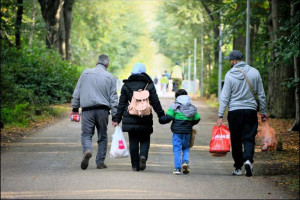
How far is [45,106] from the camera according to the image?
23938mm

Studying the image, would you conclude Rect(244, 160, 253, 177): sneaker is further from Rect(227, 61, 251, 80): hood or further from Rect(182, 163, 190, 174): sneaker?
Result: Rect(227, 61, 251, 80): hood

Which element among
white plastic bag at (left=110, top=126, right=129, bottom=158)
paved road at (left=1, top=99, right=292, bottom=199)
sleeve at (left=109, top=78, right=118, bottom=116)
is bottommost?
paved road at (left=1, top=99, right=292, bottom=199)

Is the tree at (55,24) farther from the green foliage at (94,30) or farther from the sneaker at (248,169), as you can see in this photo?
the sneaker at (248,169)

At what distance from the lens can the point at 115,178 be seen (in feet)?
30.7

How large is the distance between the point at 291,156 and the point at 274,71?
10028 mm

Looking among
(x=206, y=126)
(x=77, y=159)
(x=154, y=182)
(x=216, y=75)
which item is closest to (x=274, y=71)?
(x=206, y=126)

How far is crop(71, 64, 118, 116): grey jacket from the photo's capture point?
10609mm

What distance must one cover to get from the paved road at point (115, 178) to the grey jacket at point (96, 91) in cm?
107

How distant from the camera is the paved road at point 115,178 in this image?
8234 mm

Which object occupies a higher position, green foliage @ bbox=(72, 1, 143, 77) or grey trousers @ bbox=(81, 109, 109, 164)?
green foliage @ bbox=(72, 1, 143, 77)

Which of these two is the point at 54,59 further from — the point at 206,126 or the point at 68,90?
the point at 206,126

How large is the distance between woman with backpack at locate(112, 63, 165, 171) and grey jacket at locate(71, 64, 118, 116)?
0.27 metres

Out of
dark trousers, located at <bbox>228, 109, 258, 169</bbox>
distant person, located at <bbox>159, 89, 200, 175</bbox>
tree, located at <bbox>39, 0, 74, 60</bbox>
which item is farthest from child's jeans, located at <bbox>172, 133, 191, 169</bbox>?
tree, located at <bbox>39, 0, 74, 60</bbox>

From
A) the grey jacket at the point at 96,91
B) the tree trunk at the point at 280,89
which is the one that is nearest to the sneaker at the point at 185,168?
the grey jacket at the point at 96,91
